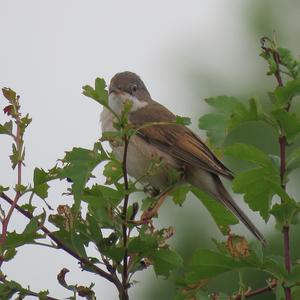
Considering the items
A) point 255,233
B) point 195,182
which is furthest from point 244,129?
point 255,233

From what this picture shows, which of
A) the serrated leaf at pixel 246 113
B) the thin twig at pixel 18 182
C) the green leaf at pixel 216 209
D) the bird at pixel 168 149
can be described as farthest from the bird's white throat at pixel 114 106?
the serrated leaf at pixel 246 113

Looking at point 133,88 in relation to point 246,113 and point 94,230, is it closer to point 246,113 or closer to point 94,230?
point 94,230

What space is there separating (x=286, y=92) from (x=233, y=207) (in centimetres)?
219

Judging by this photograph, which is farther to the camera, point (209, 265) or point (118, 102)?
point (118, 102)

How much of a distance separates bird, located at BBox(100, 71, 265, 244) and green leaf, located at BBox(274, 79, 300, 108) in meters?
1.78

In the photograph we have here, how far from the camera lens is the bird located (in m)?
4.90

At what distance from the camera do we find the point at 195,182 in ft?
16.7

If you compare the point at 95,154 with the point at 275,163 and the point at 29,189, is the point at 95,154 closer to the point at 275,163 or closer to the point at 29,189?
the point at 29,189

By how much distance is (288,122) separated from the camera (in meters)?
2.74

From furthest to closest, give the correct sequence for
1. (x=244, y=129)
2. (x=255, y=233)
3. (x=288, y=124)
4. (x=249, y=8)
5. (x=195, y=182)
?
(x=249, y=8) → (x=244, y=129) → (x=195, y=182) → (x=255, y=233) → (x=288, y=124)

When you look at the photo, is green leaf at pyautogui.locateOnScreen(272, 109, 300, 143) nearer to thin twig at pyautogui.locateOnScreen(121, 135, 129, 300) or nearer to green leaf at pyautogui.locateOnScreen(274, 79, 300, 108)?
green leaf at pyautogui.locateOnScreen(274, 79, 300, 108)

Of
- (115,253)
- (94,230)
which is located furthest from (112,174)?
(115,253)

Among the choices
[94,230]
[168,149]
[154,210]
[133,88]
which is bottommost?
[94,230]

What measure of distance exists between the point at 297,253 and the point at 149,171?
3775 millimetres
